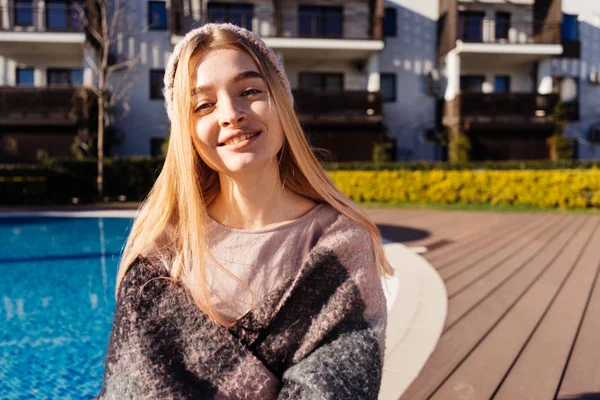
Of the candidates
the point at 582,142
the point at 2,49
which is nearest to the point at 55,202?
the point at 2,49

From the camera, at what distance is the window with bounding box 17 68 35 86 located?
17.8 m

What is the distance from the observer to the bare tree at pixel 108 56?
52.9ft

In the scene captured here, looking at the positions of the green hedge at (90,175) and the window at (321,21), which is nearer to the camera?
the green hedge at (90,175)

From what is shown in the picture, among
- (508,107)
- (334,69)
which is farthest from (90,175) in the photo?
(508,107)

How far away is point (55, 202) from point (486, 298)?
1472 cm

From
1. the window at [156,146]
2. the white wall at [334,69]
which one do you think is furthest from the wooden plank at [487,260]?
the window at [156,146]

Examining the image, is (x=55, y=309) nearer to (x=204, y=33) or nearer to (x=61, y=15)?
(x=204, y=33)

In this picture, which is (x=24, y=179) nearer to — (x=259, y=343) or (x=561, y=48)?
(x=259, y=343)

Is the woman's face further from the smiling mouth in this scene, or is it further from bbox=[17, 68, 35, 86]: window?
bbox=[17, 68, 35, 86]: window

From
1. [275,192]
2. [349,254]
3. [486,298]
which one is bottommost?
[486,298]

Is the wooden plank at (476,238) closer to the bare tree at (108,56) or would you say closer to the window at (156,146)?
the bare tree at (108,56)

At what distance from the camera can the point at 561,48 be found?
60.6 feet

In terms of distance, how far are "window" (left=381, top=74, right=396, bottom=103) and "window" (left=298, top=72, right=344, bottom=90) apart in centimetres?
181

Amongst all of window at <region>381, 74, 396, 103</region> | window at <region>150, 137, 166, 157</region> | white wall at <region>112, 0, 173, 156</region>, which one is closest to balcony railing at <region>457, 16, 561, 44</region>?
window at <region>381, 74, 396, 103</region>
